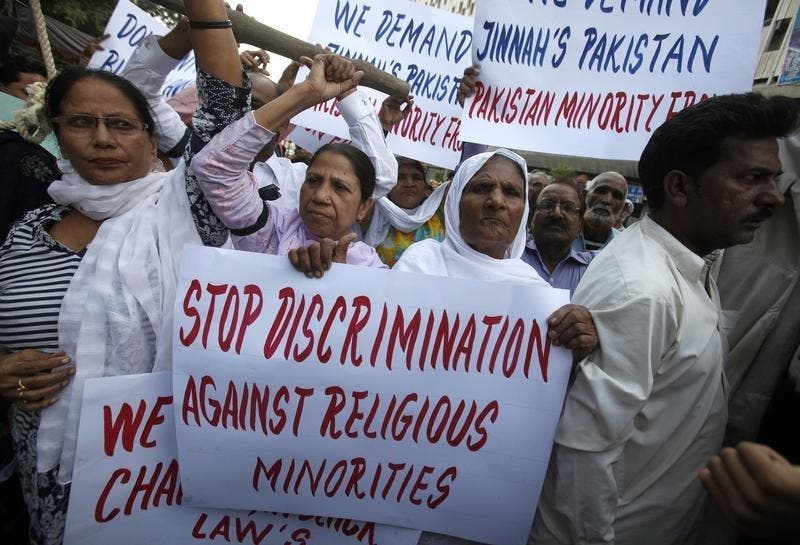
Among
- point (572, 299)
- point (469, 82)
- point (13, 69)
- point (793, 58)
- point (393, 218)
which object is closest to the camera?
point (572, 299)

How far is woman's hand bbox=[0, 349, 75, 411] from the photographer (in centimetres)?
137

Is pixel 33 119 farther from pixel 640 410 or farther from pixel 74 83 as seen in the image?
pixel 640 410

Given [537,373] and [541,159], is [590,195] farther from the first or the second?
[541,159]

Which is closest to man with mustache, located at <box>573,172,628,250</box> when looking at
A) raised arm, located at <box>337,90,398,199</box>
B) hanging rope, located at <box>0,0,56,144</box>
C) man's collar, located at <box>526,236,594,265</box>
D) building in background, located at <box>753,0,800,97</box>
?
man's collar, located at <box>526,236,594,265</box>

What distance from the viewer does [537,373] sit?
144 cm

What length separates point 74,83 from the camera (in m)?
1.49

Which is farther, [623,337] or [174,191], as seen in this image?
[174,191]

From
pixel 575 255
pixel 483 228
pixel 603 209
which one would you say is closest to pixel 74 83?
pixel 483 228

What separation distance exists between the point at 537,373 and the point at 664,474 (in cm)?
48

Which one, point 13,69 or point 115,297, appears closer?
point 115,297

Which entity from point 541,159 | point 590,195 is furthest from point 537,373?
point 541,159

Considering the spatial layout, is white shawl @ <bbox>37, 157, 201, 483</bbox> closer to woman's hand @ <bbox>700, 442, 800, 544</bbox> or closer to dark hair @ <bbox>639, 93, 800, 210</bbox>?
woman's hand @ <bbox>700, 442, 800, 544</bbox>

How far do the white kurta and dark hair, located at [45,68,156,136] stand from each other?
1539 millimetres

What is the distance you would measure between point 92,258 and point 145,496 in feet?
2.37
